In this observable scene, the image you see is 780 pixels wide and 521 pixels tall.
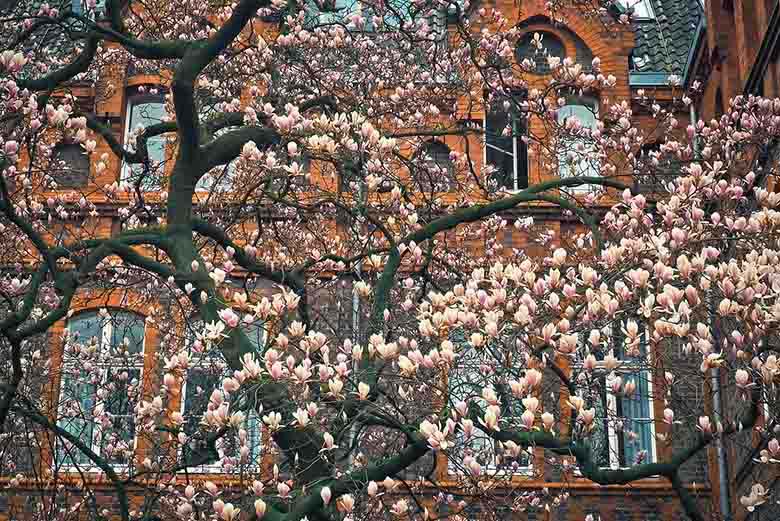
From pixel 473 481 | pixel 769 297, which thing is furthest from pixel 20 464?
pixel 769 297

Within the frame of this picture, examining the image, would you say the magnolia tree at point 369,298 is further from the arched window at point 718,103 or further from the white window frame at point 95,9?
the arched window at point 718,103

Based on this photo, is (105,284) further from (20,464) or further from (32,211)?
(20,464)

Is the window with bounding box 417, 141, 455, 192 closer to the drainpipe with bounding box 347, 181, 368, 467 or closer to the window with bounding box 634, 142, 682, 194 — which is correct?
the drainpipe with bounding box 347, 181, 368, 467

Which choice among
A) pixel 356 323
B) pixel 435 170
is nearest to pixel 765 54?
pixel 435 170

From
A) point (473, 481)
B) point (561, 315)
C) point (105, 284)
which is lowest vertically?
point (473, 481)

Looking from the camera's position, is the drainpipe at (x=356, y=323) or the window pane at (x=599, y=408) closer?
the window pane at (x=599, y=408)

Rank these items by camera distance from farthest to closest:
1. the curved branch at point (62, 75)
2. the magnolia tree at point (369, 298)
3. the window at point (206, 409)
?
the curved branch at point (62, 75), the window at point (206, 409), the magnolia tree at point (369, 298)

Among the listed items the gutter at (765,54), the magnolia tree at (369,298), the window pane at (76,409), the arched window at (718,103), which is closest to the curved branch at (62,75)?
the magnolia tree at (369,298)

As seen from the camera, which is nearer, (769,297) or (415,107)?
(769,297)
